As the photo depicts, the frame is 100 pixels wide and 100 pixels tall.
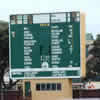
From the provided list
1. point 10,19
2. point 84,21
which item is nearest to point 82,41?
point 84,21

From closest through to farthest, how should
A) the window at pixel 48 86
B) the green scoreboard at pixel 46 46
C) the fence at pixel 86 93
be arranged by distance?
the green scoreboard at pixel 46 46, the window at pixel 48 86, the fence at pixel 86 93

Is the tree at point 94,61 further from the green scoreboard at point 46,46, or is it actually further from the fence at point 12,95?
the green scoreboard at point 46,46

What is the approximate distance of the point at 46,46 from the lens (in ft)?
60.3


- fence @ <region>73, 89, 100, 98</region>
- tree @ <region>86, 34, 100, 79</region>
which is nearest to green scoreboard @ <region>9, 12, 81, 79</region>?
fence @ <region>73, 89, 100, 98</region>

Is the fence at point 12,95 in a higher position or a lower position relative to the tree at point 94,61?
lower

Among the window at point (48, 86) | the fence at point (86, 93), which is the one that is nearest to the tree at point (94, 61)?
the fence at point (86, 93)

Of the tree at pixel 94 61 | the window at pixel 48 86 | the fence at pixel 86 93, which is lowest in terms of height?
the fence at pixel 86 93

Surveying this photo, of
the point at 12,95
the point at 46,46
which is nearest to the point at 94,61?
the point at 12,95

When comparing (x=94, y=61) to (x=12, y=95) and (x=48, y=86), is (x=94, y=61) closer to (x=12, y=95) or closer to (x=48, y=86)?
(x=48, y=86)

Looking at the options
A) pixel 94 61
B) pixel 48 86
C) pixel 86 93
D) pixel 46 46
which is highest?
pixel 46 46

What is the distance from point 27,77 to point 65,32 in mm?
2903

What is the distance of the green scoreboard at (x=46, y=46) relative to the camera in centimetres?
1830

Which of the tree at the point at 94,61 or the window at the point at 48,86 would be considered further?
the tree at the point at 94,61

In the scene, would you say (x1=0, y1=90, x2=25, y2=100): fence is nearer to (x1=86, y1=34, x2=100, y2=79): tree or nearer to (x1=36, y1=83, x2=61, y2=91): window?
(x1=36, y1=83, x2=61, y2=91): window
